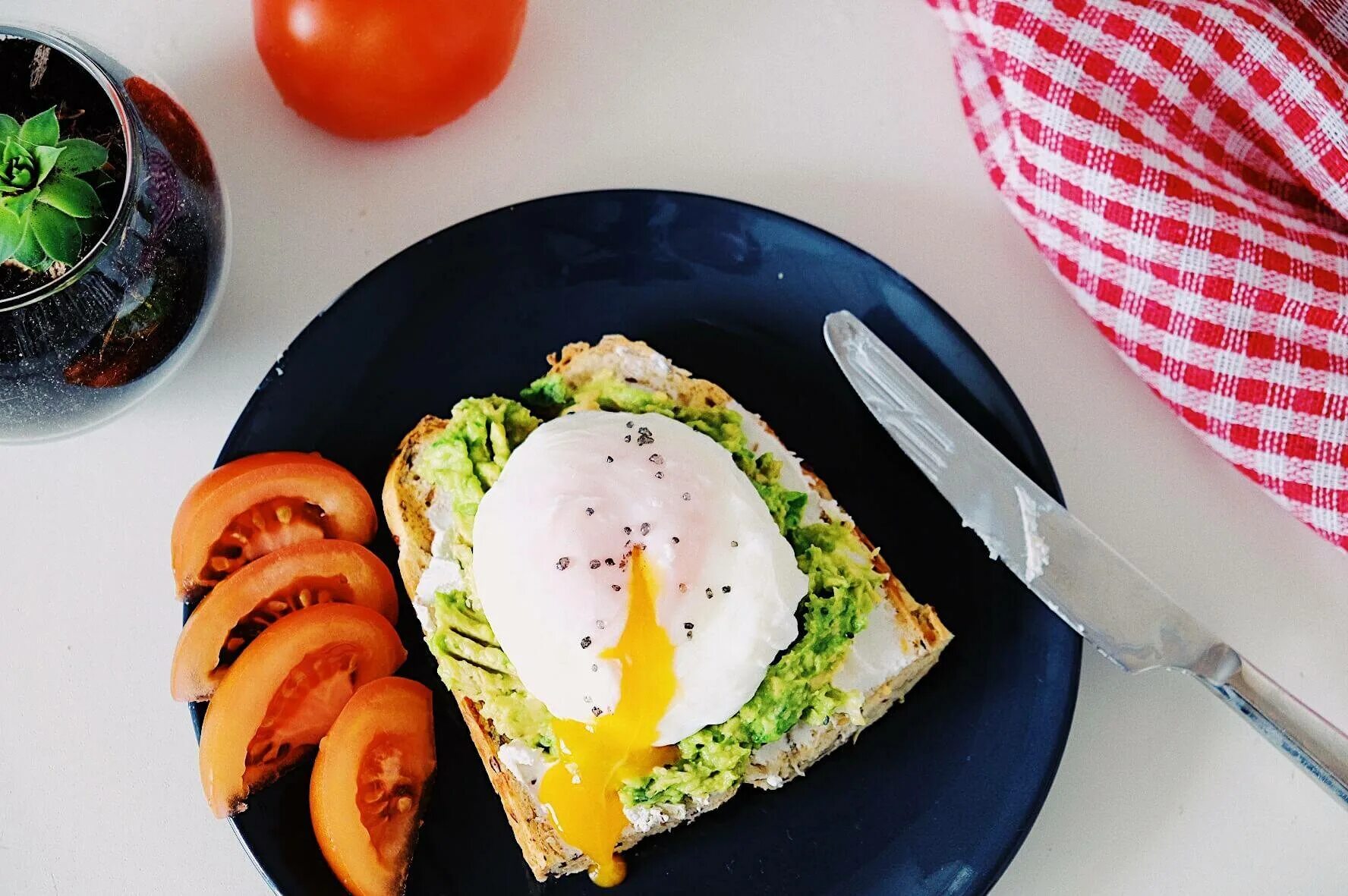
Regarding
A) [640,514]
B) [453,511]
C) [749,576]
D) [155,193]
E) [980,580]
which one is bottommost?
[980,580]

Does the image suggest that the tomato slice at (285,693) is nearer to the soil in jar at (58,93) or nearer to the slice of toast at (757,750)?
the slice of toast at (757,750)

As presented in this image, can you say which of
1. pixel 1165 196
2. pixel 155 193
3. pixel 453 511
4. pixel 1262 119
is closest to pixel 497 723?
pixel 453 511

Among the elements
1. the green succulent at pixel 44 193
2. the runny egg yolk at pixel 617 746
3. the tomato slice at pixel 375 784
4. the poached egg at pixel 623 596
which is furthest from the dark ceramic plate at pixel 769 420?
the green succulent at pixel 44 193

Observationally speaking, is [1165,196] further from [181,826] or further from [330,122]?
[181,826]

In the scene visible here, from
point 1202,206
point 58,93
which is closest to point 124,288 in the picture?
point 58,93

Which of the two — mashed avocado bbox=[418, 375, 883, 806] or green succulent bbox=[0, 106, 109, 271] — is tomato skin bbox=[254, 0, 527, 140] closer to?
green succulent bbox=[0, 106, 109, 271]

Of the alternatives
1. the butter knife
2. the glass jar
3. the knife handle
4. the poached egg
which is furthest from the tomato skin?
the knife handle

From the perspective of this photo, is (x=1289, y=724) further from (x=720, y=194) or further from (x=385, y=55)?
(x=385, y=55)
